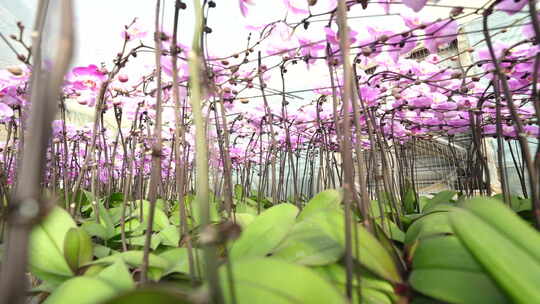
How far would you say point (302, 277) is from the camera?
0.21 m

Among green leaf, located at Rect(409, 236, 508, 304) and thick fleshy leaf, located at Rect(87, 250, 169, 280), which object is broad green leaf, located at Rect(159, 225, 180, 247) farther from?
green leaf, located at Rect(409, 236, 508, 304)

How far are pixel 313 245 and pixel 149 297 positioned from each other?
0.22 meters

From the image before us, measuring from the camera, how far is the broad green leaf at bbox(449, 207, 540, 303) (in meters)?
0.21

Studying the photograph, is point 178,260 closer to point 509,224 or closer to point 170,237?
point 170,237

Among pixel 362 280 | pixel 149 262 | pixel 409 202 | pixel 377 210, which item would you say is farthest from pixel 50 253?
pixel 409 202

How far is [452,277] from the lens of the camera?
277mm

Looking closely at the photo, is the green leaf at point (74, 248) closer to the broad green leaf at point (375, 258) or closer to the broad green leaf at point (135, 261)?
the broad green leaf at point (135, 261)

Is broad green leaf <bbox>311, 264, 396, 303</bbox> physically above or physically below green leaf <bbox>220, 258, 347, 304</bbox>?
below

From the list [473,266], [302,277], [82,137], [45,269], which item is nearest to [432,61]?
[473,266]

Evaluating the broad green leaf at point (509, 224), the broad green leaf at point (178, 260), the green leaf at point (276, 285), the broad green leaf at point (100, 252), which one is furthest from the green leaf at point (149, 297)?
the broad green leaf at point (100, 252)

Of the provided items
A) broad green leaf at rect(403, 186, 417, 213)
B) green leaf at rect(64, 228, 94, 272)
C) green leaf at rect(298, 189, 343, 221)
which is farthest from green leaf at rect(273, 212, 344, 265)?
broad green leaf at rect(403, 186, 417, 213)

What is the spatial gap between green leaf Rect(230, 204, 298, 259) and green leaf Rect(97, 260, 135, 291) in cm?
13

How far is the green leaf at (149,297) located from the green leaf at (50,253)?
0.27 meters

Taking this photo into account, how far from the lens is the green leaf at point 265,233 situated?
0.37 m
